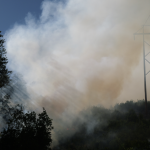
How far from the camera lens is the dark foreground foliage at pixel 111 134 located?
22562 mm

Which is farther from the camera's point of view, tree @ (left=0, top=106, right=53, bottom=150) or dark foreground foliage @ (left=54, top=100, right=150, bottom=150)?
dark foreground foliage @ (left=54, top=100, right=150, bottom=150)

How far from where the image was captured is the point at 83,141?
28969 mm

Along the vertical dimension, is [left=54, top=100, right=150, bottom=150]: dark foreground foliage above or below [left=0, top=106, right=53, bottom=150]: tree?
above

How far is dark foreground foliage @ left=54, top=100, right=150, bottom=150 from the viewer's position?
2256 cm

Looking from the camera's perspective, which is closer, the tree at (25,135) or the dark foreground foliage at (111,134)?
the tree at (25,135)

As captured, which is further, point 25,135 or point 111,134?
point 111,134

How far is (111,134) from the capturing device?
27734 mm

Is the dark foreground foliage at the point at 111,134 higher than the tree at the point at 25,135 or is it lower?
higher

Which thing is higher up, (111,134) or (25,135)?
(111,134)

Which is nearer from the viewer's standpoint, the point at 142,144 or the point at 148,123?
the point at 142,144

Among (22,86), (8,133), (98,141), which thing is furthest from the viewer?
(22,86)

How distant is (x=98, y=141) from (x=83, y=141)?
4129mm

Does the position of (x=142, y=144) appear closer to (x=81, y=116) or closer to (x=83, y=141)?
(x=83, y=141)

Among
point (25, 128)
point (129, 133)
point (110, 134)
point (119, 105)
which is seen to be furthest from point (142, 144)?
point (119, 105)
